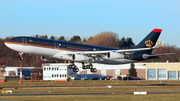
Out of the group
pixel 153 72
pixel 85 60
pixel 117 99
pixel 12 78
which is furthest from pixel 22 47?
pixel 153 72

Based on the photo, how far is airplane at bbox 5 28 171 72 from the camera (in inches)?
2122

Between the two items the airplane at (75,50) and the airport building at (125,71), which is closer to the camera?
the airplane at (75,50)

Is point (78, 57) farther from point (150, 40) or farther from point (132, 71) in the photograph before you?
point (132, 71)

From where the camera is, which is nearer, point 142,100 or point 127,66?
point 142,100

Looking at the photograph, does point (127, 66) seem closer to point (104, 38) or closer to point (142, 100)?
point (104, 38)

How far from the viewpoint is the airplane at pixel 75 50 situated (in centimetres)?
5391

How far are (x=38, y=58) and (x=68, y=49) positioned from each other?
9844 cm

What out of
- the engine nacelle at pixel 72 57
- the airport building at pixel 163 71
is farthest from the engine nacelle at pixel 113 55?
the airport building at pixel 163 71

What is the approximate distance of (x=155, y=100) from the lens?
36.8 meters

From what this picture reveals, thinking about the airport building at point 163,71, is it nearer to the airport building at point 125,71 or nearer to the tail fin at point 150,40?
the airport building at point 125,71

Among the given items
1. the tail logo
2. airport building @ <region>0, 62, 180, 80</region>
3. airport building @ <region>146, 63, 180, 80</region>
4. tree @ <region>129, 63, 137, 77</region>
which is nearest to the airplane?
the tail logo

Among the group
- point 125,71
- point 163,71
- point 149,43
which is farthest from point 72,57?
point 125,71

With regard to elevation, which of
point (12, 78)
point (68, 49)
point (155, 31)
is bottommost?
point (12, 78)

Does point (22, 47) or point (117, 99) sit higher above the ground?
point (22, 47)
